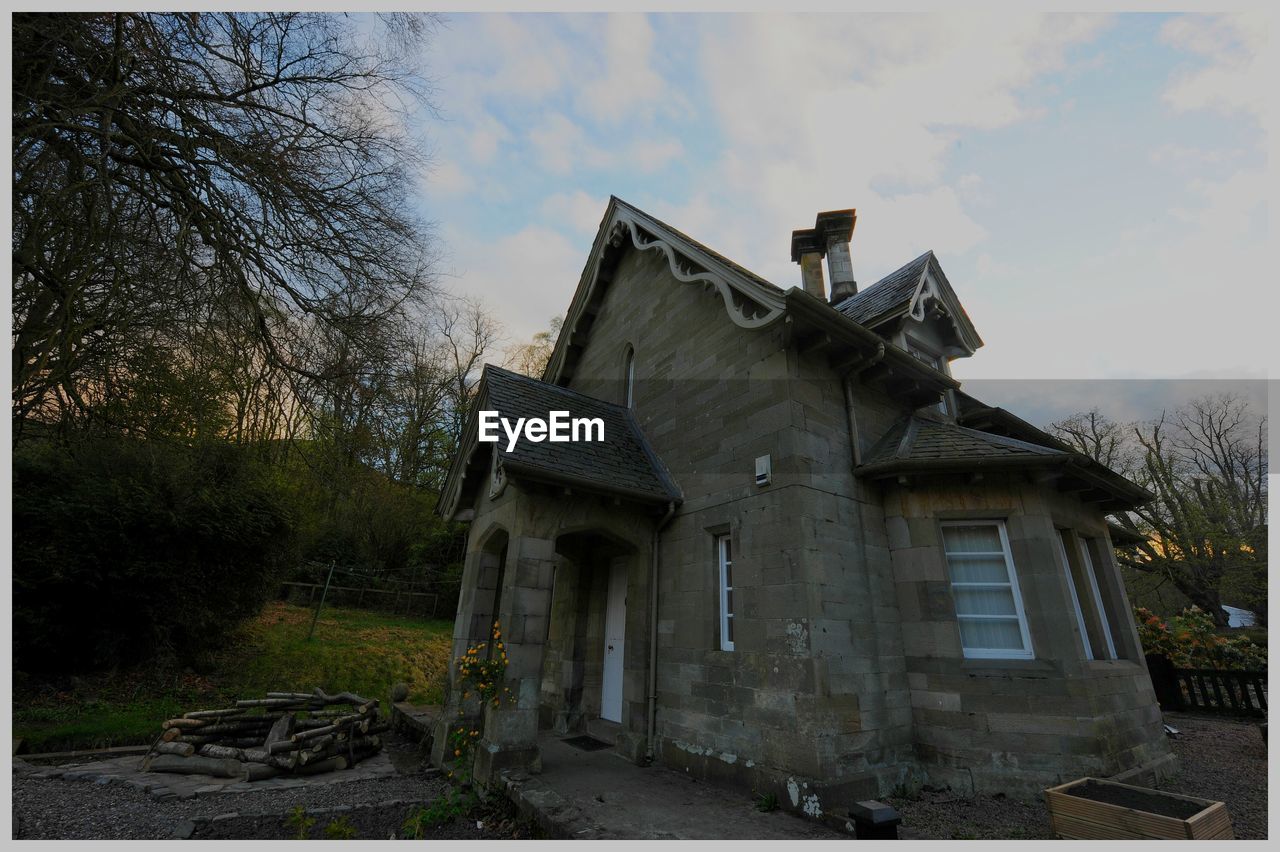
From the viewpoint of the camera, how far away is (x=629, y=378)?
11789mm

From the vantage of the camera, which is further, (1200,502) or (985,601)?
(1200,502)

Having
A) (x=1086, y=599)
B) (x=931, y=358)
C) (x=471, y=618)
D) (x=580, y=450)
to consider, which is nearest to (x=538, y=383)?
(x=580, y=450)

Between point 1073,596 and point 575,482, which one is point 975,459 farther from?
point 575,482

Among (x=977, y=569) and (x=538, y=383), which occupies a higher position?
(x=538, y=383)

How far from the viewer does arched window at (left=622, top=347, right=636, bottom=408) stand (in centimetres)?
1144

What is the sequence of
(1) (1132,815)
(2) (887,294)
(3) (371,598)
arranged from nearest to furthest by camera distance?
(1) (1132,815), (2) (887,294), (3) (371,598)

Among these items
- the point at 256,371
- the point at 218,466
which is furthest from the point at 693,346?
the point at 218,466

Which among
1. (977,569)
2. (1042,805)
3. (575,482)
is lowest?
(1042,805)

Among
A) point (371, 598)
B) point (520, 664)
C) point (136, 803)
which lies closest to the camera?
point (136, 803)

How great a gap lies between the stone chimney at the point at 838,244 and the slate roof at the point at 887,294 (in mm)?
953

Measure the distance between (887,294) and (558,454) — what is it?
287 inches

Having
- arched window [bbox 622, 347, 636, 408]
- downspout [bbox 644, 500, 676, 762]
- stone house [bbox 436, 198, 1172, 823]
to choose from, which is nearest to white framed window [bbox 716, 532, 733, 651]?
stone house [bbox 436, 198, 1172, 823]

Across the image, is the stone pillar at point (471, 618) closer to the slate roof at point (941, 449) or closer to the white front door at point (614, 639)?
the white front door at point (614, 639)

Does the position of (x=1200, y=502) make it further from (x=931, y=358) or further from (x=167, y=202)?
(x=167, y=202)
